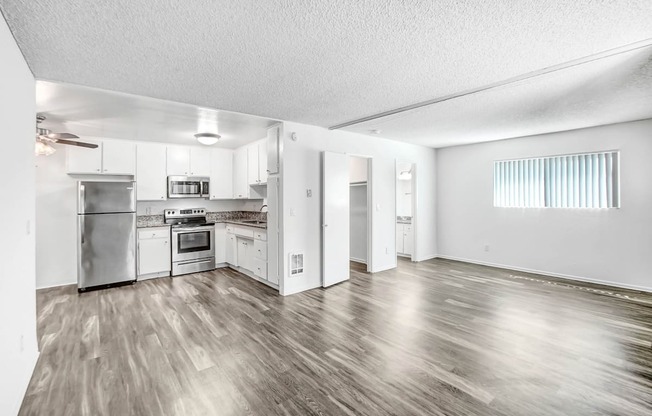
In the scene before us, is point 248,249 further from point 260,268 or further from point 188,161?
point 188,161

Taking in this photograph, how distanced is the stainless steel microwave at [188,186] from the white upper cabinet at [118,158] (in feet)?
2.21

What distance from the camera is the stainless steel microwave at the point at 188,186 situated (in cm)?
561

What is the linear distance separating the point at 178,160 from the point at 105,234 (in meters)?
1.84

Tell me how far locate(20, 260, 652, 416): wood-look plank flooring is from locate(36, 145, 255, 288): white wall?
89 centimetres

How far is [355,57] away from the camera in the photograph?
2312mm

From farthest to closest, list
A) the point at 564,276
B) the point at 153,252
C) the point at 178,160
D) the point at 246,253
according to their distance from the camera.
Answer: the point at 178,160, the point at 246,253, the point at 153,252, the point at 564,276

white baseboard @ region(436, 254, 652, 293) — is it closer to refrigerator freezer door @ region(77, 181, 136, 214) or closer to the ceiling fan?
refrigerator freezer door @ region(77, 181, 136, 214)

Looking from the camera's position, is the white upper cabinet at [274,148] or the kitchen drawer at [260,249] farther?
the kitchen drawer at [260,249]

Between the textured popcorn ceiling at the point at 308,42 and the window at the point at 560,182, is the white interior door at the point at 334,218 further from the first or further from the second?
the window at the point at 560,182

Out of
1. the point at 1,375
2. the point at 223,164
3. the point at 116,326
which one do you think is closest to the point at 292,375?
the point at 1,375

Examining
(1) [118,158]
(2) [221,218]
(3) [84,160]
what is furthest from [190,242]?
(3) [84,160]

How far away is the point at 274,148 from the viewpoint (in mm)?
4344

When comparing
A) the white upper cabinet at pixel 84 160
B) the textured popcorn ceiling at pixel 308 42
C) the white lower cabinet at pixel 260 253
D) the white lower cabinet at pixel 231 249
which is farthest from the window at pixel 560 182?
the white upper cabinet at pixel 84 160

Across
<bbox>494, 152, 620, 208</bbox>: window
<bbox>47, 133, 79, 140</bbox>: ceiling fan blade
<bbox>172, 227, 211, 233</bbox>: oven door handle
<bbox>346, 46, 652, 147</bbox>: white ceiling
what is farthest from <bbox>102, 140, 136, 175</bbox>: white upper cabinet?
<bbox>494, 152, 620, 208</bbox>: window
